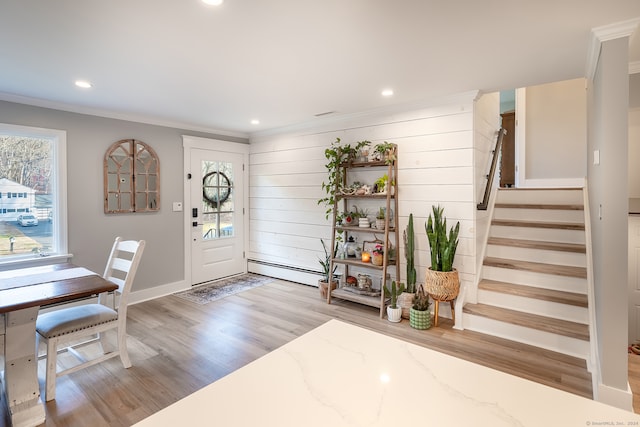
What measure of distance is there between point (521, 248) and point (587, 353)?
47.2 inches

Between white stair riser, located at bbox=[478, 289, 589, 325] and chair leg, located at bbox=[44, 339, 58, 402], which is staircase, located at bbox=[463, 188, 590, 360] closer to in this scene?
white stair riser, located at bbox=[478, 289, 589, 325]

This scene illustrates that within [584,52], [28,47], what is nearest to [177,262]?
[28,47]

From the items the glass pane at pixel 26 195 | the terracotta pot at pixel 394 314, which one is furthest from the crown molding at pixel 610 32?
the glass pane at pixel 26 195

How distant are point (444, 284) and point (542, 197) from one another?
211cm

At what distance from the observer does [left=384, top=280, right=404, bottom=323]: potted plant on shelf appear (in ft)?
11.3

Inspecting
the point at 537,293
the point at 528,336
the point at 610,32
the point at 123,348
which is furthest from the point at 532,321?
the point at 123,348

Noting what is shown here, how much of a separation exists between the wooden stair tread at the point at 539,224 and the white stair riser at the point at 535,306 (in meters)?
1.00

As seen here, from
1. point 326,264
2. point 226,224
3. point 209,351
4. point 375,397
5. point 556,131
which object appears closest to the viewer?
A: point 375,397

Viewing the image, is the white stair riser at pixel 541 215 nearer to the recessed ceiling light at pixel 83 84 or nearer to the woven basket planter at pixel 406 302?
the woven basket planter at pixel 406 302

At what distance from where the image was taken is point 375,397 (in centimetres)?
75

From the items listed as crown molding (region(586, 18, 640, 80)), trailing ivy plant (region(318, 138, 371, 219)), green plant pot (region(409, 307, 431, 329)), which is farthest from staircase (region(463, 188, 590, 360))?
crown molding (region(586, 18, 640, 80))

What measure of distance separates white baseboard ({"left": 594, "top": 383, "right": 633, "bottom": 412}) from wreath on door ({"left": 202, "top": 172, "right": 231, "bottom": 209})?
4556 millimetres

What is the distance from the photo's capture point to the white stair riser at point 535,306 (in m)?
2.92

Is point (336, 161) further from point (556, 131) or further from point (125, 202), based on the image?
point (556, 131)
